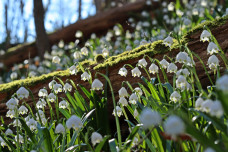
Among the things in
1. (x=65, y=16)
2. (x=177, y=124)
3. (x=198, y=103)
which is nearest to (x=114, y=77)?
(x=198, y=103)

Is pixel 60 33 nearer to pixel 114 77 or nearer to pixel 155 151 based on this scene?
pixel 114 77

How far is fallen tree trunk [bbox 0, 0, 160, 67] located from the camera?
809 cm

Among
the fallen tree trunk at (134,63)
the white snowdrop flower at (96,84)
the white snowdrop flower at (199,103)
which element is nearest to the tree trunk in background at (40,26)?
the fallen tree trunk at (134,63)

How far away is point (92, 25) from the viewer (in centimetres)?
813

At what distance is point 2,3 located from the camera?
1277 cm

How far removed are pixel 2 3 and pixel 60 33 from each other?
5695 mm

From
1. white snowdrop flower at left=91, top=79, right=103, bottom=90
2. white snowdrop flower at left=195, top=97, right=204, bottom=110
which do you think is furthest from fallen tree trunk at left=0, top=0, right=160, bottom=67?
white snowdrop flower at left=195, top=97, right=204, bottom=110

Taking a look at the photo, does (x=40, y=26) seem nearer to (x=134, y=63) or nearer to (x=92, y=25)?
(x=92, y=25)

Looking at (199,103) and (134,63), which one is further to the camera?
(134,63)

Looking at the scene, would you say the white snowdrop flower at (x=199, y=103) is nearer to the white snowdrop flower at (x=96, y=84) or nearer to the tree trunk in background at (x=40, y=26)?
the white snowdrop flower at (x=96, y=84)

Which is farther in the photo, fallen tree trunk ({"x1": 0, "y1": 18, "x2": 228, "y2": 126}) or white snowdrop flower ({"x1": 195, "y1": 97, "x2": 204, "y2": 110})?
fallen tree trunk ({"x1": 0, "y1": 18, "x2": 228, "y2": 126})

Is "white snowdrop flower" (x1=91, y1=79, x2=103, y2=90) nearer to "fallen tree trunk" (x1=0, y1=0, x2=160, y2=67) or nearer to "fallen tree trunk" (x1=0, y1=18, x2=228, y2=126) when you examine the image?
"fallen tree trunk" (x1=0, y1=18, x2=228, y2=126)

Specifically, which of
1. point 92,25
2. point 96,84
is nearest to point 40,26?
point 92,25

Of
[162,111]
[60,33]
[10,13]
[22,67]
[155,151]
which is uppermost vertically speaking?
[10,13]
